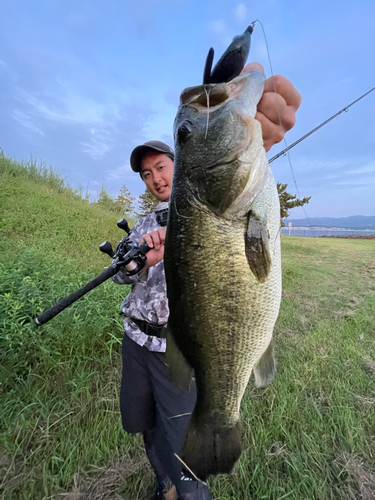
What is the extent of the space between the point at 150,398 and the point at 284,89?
2053mm

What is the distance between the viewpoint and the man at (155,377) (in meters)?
1.64

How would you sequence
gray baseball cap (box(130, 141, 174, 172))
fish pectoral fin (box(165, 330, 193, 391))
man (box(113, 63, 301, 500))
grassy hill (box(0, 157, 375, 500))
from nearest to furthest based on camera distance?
fish pectoral fin (box(165, 330, 193, 391)), man (box(113, 63, 301, 500)), grassy hill (box(0, 157, 375, 500)), gray baseball cap (box(130, 141, 174, 172))

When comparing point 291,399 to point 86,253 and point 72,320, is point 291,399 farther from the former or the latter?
point 86,253

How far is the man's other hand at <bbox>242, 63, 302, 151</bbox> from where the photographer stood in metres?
1.08

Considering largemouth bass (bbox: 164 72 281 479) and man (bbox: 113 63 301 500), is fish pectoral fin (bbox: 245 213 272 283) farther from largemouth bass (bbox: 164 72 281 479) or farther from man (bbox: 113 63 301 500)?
man (bbox: 113 63 301 500)

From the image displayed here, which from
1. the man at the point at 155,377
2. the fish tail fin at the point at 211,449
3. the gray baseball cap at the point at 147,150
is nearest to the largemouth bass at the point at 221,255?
the fish tail fin at the point at 211,449

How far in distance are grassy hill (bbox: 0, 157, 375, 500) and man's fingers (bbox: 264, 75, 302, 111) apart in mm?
2359

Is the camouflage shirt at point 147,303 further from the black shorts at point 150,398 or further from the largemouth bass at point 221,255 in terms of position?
the largemouth bass at point 221,255

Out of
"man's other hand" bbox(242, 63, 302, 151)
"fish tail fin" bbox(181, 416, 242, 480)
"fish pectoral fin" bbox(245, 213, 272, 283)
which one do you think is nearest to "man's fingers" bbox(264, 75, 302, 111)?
"man's other hand" bbox(242, 63, 302, 151)

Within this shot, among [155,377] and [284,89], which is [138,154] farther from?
[155,377]

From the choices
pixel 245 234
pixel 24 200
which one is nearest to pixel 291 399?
pixel 245 234

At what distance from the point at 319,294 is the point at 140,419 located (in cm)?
535

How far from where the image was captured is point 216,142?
1.09 m

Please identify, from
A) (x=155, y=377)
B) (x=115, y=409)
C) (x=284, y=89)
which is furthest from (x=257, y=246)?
(x=115, y=409)
